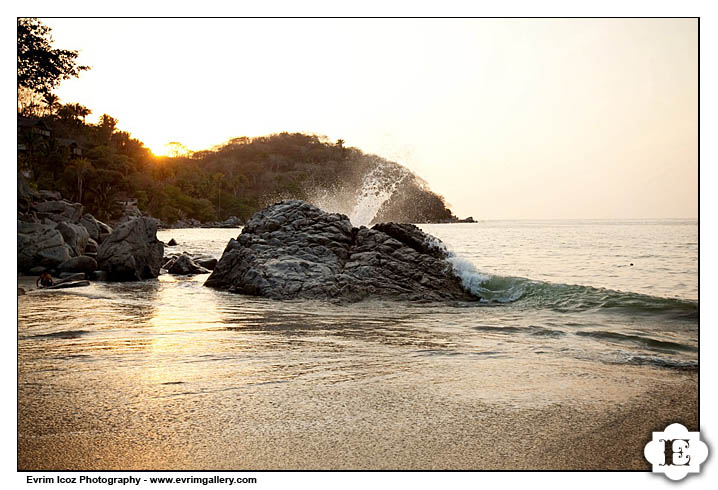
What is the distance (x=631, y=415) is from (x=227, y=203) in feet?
254

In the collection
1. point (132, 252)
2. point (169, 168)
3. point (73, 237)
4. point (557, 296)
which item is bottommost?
point (557, 296)

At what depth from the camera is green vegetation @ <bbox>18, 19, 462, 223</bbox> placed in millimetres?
11195

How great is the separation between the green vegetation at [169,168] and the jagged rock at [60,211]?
48.4 inches

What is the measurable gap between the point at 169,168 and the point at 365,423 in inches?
2680

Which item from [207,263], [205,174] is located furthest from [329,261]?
[205,174]

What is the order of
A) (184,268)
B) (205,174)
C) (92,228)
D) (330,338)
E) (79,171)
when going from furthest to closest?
1. (205,174)
2. (79,171)
3. (92,228)
4. (184,268)
5. (330,338)

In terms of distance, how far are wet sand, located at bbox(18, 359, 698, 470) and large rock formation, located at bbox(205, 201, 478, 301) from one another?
16.4ft

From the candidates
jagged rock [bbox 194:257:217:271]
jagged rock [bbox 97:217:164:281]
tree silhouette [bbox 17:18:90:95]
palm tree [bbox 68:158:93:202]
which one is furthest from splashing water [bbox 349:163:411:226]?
palm tree [bbox 68:158:93:202]

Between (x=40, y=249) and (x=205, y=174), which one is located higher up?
(x=205, y=174)

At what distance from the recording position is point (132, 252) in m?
12.8

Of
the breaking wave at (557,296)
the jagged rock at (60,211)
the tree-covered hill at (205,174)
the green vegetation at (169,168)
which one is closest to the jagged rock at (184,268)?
the green vegetation at (169,168)

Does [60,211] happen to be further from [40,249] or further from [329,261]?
[329,261]
